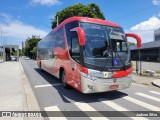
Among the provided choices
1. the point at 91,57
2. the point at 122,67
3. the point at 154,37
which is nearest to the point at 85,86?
the point at 91,57

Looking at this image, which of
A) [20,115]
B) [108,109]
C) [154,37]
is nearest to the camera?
[20,115]

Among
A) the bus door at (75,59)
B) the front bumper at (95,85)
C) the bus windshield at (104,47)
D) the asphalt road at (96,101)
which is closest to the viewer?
the asphalt road at (96,101)

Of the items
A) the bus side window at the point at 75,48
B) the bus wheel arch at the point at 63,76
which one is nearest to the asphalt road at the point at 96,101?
the bus wheel arch at the point at 63,76

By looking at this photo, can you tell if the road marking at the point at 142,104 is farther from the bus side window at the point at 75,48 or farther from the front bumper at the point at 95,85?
the bus side window at the point at 75,48

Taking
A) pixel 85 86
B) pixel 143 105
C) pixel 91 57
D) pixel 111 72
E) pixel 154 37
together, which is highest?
pixel 154 37

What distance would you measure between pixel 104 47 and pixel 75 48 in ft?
3.96

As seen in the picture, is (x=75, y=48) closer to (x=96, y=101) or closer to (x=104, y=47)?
(x=104, y=47)

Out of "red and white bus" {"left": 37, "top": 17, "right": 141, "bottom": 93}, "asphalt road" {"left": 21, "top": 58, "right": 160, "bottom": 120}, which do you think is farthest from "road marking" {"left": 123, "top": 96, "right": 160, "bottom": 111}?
"red and white bus" {"left": 37, "top": 17, "right": 141, "bottom": 93}

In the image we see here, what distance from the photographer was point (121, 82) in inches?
311

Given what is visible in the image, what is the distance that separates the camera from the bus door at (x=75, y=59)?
25.7ft

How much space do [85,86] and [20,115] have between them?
254 centimetres

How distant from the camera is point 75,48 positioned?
327 inches

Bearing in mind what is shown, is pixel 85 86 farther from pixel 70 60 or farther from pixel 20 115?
pixel 20 115

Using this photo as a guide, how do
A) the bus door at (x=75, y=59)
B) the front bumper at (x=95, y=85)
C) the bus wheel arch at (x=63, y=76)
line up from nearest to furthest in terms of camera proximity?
1. the front bumper at (x=95, y=85)
2. the bus door at (x=75, y=59)
3. the bus wheel arch at (x=63, y=76)
